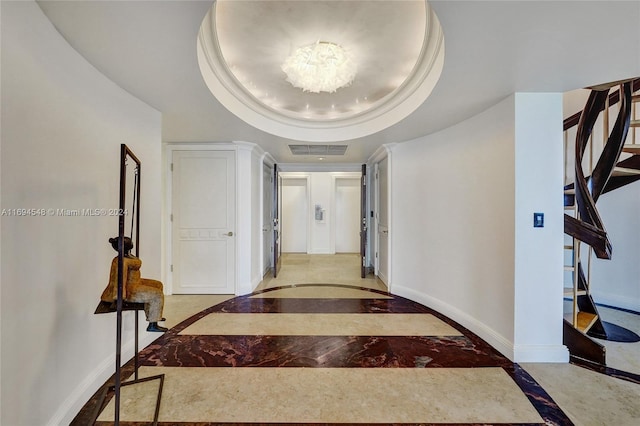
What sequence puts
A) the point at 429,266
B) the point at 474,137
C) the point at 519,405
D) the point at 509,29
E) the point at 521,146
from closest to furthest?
the point at 509,29
the point at 519,405
the point at 521,146
the point at 474,137
the point at 429,266

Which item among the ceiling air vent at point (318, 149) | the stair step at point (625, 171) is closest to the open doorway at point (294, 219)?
the ceiling air vent at point (318, 149)

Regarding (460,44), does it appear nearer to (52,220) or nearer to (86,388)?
(52,220)

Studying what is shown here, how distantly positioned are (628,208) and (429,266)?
107 inches

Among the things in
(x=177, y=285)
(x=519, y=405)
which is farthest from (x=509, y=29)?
(x=177, y=285)

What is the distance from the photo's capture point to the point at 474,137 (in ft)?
8.30

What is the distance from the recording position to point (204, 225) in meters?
3.69

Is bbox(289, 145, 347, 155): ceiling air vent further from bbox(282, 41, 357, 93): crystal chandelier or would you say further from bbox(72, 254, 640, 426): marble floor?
bbox(72, 254, 640, 426): marble floor

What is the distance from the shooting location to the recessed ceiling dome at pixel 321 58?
5.27 ft

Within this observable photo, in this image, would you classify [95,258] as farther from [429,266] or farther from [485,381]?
[429,266]

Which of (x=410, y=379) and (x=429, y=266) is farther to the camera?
(x=429, y=266)

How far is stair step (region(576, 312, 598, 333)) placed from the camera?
95.9 inches

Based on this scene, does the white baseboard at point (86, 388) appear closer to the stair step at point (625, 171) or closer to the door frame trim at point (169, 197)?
the door frame trim at point (169, 197)

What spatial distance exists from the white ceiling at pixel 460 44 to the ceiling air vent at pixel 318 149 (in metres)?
1.54

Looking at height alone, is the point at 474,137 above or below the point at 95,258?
above
